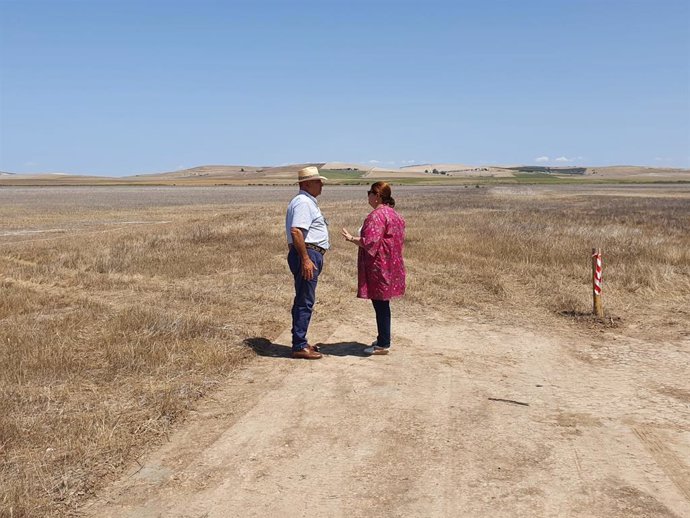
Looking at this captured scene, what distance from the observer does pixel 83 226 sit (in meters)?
28.5

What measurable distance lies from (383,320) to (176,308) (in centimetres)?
379

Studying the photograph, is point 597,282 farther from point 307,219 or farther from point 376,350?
point 307,219

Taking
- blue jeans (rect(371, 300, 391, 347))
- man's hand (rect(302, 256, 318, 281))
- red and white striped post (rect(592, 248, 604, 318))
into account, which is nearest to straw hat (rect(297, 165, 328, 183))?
man's hand (rect(302, 256, 318, 281))

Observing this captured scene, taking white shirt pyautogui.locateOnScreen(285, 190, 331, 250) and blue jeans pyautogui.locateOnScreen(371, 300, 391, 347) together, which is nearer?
white shirt pyautogui.locateOnScreen(285, 190, 331, 250)

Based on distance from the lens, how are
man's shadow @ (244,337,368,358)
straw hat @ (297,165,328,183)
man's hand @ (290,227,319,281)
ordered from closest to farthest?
man's hand @ (290,227,319,281) → straw hat @ (297,165,328,183) → man's shadow @ (244,337,368,358)

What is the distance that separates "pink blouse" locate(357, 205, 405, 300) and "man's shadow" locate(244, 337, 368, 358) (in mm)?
851

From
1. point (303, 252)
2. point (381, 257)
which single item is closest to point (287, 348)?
point (303, 252)

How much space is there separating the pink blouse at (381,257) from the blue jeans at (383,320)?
0.66 ft

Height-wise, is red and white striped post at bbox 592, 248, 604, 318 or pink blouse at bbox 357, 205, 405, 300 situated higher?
pink blouse at bbox 357, 205, 405, 300

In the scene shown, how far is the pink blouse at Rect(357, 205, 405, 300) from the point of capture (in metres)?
7.00

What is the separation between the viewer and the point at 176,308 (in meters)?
9.45

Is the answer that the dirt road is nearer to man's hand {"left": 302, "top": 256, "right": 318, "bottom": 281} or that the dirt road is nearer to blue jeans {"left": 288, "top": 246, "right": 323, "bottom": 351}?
blue jeans {"left": 288, "top": 246, "right": 323, "bottom": 351}

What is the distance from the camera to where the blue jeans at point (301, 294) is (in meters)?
6.91

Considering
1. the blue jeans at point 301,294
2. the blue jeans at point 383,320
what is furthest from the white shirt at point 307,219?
the blue jeans at point 383,320
